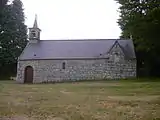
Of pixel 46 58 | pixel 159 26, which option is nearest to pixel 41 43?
pixel 46 58

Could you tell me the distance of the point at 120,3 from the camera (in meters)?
25.2

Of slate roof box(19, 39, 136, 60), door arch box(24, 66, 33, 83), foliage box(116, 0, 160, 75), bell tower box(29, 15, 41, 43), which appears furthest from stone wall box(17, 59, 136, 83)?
foliage box(116, 0, 160, 75)

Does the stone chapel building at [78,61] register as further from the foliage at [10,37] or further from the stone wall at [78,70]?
the foliage at [10,37]

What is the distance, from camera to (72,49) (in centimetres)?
3544

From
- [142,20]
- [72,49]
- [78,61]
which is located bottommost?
[78,61]

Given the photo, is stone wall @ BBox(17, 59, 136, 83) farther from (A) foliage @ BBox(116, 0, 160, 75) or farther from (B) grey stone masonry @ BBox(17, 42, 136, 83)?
(A) foliage @ BBox(116, 0, 160, 75)

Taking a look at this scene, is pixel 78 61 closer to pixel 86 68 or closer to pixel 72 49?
pixel 86 68

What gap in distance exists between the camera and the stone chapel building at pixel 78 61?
33062 mm

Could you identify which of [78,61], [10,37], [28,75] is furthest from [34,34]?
[78,61]

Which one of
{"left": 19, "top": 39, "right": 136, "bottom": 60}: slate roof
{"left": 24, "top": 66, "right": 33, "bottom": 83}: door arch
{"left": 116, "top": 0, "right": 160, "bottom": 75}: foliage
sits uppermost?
{"left": 116, "top": 0, "right": 160, "bottom": 75}: foliage

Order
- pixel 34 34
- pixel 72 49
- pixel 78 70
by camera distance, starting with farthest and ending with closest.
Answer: pixel 34 34 → pixel 72 49 → pixel 78 70

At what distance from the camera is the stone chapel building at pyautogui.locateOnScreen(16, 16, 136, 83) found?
108ft

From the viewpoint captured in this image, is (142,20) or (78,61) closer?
(142,20)

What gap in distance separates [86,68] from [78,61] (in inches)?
54.6
